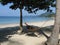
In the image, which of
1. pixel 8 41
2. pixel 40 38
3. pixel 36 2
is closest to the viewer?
pixel 8 41

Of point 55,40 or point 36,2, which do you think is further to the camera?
point 36,2

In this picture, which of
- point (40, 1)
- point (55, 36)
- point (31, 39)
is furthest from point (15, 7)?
point (55, 36)

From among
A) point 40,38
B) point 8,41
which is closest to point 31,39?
point 40,38

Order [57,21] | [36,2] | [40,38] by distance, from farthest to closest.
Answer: [36,2] → [40,38] → [57,21]

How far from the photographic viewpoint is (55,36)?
11.2 meters

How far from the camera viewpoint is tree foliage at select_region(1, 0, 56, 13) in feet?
50.2

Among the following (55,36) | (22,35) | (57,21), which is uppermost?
(57,21)

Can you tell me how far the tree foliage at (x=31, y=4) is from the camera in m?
15.3

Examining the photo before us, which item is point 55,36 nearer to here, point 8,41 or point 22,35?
point 8,41

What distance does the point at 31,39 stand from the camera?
14000mm

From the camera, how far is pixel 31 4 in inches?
606

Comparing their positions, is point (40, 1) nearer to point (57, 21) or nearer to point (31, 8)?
point (31, 8)

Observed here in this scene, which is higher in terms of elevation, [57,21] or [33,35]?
[57,21]

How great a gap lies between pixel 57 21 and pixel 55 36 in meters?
0.91
